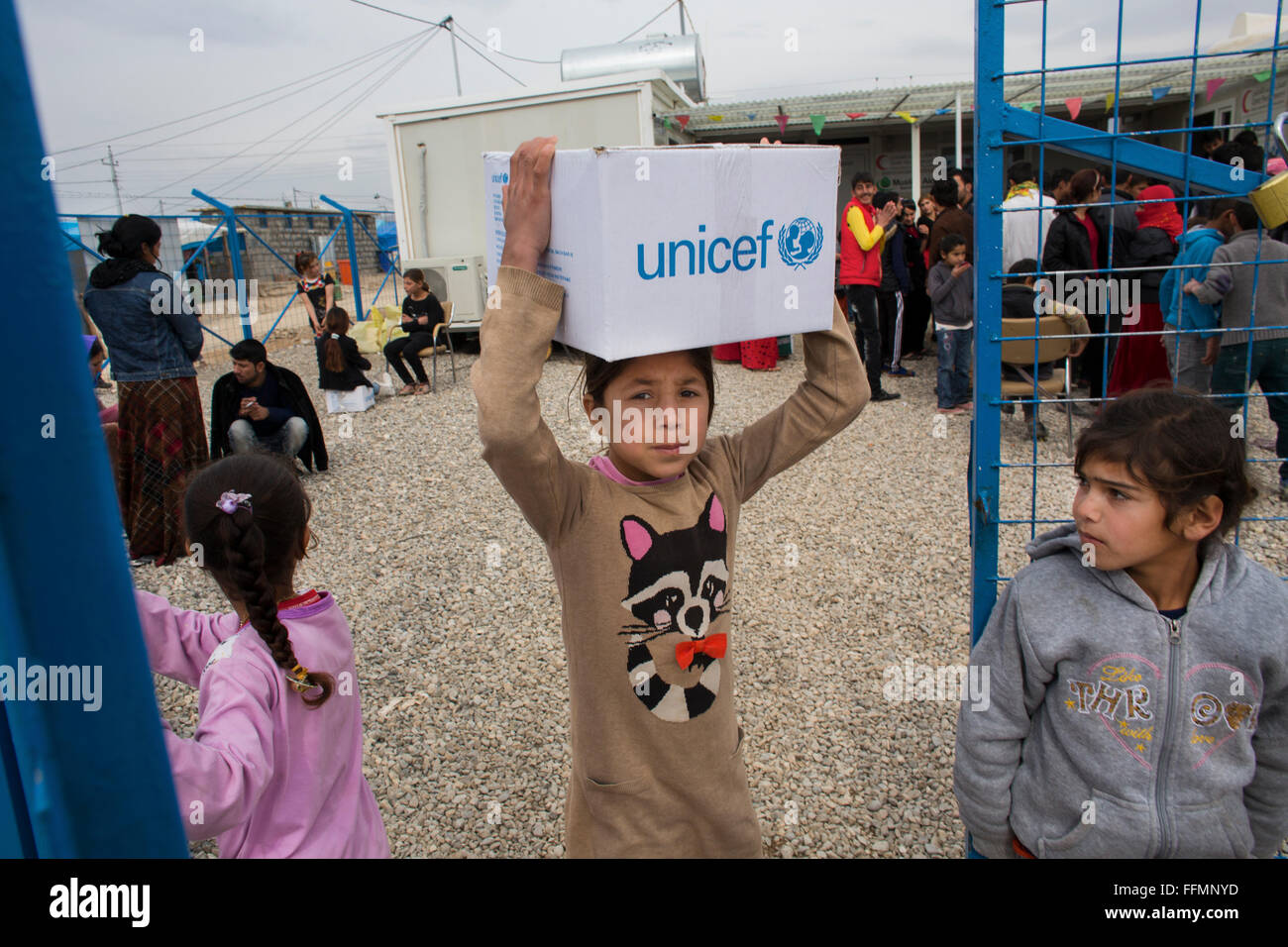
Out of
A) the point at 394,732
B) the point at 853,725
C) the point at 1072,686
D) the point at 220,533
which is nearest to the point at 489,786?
the point at 394,732

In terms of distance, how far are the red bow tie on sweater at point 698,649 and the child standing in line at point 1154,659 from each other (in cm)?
50

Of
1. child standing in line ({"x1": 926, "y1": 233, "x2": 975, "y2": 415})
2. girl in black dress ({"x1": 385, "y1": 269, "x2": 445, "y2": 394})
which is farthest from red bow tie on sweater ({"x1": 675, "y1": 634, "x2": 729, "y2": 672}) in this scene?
girl in black dress ({"x1": 385, "y1": 269, "x2": 445, "y2": 394})

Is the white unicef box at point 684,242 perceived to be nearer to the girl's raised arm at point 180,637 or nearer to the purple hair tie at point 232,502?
the purple hair tie at point 232,502

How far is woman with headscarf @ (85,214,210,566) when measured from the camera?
4734mm

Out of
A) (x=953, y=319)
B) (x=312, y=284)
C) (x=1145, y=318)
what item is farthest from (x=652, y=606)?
(x=312, y=284)

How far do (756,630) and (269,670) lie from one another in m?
2.63

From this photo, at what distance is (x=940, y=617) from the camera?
3736 mm

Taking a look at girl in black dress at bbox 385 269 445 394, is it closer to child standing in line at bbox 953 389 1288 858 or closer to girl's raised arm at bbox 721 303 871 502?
girl's raised arm at bbox 721 303 871 502

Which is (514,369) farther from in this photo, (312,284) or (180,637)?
(312,284)

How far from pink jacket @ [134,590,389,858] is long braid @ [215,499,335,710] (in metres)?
0.03

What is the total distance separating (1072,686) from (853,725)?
66.1 inches

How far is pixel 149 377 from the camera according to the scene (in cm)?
493
